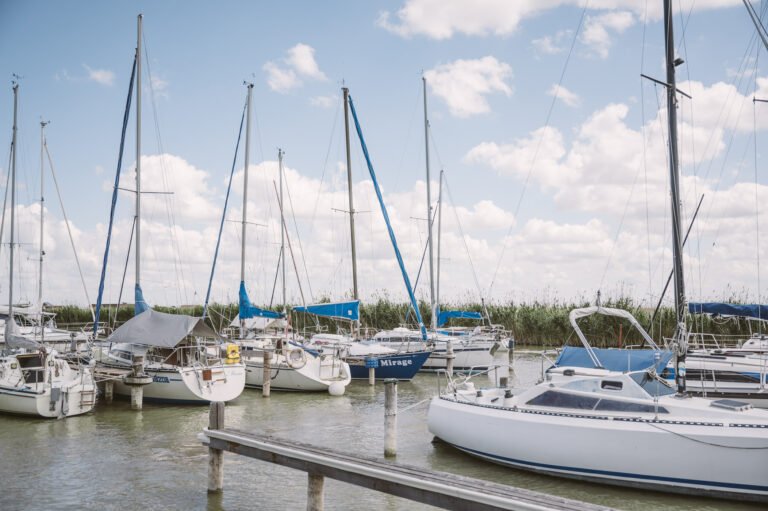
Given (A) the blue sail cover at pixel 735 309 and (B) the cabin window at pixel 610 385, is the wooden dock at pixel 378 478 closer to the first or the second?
(B) the cabin window at pixel 610 385

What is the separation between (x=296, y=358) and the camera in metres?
23.1

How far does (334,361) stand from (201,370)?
17.8 ft

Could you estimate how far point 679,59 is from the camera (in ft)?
56.2

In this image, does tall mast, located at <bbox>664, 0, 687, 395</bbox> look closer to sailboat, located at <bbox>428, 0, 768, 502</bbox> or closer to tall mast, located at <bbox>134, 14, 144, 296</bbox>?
sailboat, located at <bbox>428, 0, 768, 502</bbox>

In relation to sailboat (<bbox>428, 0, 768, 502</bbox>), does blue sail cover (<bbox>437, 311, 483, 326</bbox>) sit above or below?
above

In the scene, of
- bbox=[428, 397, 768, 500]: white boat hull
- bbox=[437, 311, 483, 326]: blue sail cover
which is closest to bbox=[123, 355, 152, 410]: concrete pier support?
bbox=[428, 397, 768, 500]: white boat hull

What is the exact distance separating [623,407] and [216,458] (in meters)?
A: 6.94

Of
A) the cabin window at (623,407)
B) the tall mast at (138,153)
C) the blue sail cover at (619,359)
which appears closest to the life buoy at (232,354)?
the tall mast at (138,153)

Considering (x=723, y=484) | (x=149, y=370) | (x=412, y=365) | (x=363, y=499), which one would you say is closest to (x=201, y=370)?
(x=149, y=370)

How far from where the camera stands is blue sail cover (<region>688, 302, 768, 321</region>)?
20875 mm

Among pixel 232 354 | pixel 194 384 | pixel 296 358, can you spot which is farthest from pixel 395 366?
pixel 194 384

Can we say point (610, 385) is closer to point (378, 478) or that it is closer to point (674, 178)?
point (378, 478)

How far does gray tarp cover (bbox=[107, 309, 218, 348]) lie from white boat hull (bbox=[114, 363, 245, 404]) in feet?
3.41

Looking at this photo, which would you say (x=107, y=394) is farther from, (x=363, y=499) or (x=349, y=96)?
(x=349, y=96)
